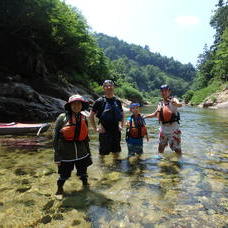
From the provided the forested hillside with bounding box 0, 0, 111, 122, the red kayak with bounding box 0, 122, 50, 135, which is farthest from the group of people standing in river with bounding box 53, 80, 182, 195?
the forested hillside with bounding box 0, 0, 111, 122

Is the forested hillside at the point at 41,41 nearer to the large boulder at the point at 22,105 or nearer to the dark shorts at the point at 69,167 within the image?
the large boulder at the point at 22,105

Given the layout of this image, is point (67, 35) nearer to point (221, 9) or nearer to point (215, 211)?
point (215, 211)

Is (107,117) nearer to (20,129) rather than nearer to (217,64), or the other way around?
(20,129)

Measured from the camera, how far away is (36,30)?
31.0 m

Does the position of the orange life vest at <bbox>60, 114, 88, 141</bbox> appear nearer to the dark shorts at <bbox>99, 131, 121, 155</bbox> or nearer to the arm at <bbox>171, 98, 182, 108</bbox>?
the dark shorts at <bbox>99, 131, 121, 155</bbox>

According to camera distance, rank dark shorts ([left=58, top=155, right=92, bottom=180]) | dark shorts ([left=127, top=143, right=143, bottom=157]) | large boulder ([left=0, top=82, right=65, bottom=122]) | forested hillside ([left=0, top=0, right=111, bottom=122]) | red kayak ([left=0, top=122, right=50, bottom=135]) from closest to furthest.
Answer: dark shorts ([left=58, top=155, right=92, bottom=180]), dark shorts ([left=127, top=143, right=143, bottom=157]), red kayak ([left=0, top=122, right=50, bottom=135]), large boulder ([left=0, top=82, right=65, bottom=122]), forested hillside ([left=0, top=0, right=111, bottom=122])

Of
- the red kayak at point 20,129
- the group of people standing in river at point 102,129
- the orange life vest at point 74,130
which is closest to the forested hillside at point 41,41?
the red kayak at point 20,129

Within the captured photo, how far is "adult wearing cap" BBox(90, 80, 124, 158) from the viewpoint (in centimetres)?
690

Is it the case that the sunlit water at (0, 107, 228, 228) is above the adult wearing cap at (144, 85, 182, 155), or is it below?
below

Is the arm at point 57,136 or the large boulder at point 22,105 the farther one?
the large boulder at point 22,105

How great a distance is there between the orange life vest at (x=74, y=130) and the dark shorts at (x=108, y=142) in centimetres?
175

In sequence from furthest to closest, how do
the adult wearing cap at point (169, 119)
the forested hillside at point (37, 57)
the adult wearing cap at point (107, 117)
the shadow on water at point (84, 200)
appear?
the forested hillside at point (37, 57), the adult wearing cap at point (169, 119), the adult wearing cap at point (107, 117), the shadow on water at point (84, 200)

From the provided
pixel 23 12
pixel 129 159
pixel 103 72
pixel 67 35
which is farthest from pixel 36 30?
pixel 129 159

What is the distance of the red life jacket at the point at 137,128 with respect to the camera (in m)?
7.50
